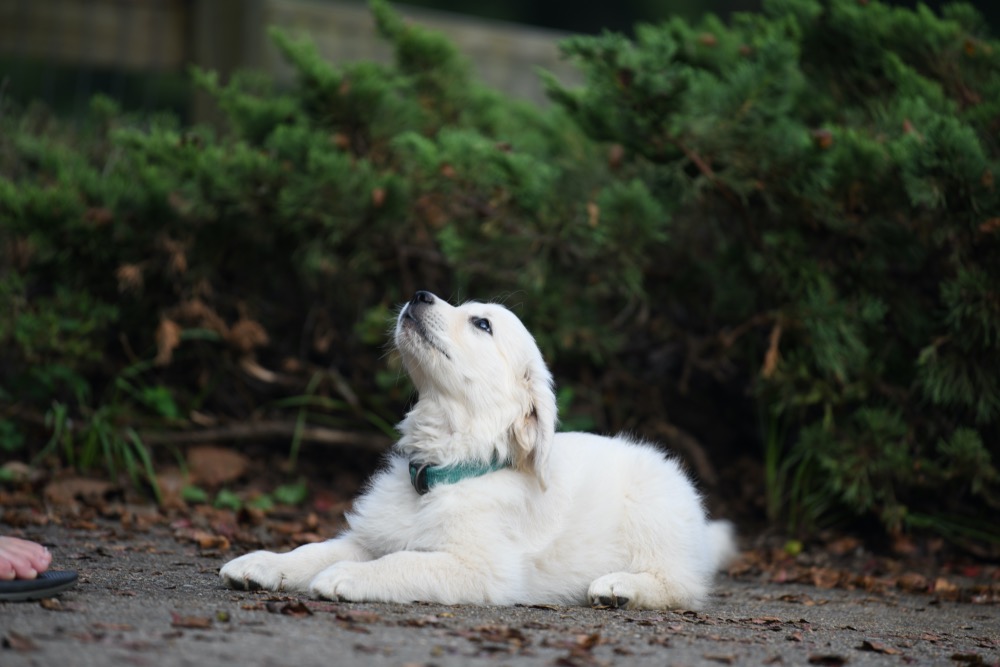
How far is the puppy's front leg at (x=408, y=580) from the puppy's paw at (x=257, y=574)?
19 centimetres

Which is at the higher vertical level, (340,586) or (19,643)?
(19,643)

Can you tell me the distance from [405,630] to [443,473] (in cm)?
89

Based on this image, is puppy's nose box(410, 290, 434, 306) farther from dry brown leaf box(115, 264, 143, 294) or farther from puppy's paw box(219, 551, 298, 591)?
dry brown leaf box(115, 264, 143, 294)

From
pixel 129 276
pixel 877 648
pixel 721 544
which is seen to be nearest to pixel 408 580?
pixel 877 648

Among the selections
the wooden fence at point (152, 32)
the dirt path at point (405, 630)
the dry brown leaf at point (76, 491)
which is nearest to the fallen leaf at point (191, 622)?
the dirt path at point (405, 630)

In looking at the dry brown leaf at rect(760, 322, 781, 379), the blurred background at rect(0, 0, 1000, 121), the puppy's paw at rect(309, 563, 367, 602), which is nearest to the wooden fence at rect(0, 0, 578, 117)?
the blurred background at rect(0, 0, 1000, 121)

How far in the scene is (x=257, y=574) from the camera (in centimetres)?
345

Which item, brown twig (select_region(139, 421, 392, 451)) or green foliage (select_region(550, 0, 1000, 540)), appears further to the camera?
brown twig (select_region(139, 421, 392, 451))

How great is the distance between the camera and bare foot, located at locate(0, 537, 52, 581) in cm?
302

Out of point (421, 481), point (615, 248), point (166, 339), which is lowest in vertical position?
point (421, 481)

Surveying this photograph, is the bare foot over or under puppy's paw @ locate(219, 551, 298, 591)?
over

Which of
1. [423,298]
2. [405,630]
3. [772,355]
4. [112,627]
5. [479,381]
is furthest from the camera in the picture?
[772,355]

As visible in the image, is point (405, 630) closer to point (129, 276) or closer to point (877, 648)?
point (877, 648)

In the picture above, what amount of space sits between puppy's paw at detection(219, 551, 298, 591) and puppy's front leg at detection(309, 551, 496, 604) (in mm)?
185
